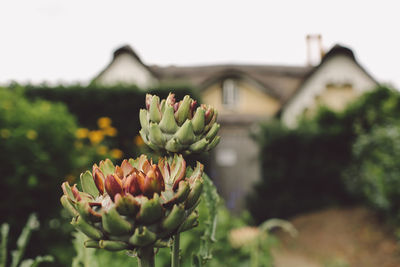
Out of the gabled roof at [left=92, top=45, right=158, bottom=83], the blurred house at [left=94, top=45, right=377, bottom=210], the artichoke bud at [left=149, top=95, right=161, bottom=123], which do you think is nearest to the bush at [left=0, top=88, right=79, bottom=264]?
the artichoke bud at [left=149, top=95, right=161, bottom=123]

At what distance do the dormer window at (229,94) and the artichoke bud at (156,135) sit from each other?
14.3 m

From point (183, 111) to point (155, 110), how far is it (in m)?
0.05

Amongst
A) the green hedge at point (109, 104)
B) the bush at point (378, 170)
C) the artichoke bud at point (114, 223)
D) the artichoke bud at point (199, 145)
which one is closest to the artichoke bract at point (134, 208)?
the artichoke bud at point (114, 223)

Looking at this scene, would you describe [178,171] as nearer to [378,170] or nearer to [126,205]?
[126,205]

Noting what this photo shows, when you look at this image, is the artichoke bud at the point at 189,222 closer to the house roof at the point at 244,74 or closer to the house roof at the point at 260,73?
the house roof at the point at 244,74

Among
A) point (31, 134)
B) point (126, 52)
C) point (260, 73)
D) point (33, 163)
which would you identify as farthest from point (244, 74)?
point (33, 163)

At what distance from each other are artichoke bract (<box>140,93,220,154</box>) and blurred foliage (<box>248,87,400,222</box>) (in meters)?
7.45

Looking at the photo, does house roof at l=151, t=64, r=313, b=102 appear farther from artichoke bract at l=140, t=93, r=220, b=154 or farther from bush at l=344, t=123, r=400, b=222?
artichoke bract at l=140, t=93, r=220, b=154

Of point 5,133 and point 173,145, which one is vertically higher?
point 173,145

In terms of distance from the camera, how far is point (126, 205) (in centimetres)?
50

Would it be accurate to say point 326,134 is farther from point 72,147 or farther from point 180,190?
point 180,190

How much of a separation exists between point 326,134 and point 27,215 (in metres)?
6.63

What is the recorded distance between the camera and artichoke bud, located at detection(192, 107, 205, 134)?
72 centimetres

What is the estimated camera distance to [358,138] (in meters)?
8.28
